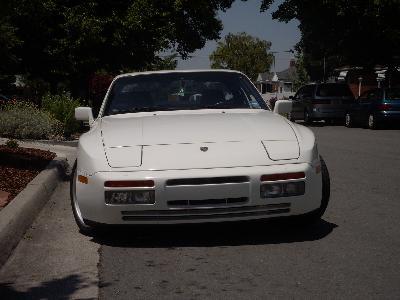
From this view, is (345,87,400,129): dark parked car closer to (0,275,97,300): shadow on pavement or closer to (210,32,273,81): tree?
(0,275,97,300): shadow on pavement

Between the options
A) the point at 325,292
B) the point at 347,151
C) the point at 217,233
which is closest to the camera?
the point at 325,292

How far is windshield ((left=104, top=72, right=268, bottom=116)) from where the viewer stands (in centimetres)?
608

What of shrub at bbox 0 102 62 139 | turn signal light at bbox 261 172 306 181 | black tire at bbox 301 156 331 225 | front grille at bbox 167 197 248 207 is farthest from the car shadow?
shrub at bbox 0 102 62 139

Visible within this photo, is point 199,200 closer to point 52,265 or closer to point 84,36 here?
point 52,265

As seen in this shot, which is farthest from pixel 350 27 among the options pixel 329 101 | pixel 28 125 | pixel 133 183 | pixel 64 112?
pixel 133 183

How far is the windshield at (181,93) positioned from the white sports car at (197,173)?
0.80 m

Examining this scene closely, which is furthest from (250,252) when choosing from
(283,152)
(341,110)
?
(341,110)

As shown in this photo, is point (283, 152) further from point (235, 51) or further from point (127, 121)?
point (235, 51)

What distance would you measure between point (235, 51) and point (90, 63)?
7325cm

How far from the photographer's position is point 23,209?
5.47 m

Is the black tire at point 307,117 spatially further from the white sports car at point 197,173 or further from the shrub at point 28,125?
the white sports car at point 197,173

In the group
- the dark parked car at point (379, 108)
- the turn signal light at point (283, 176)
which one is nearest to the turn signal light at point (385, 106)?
the dark parked car at point (379, 108)

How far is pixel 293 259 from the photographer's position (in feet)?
14.2

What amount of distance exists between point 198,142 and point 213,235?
0.84m
